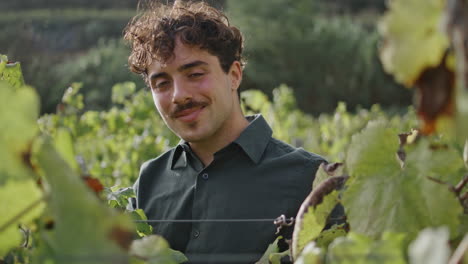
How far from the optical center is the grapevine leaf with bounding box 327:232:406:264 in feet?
2.05

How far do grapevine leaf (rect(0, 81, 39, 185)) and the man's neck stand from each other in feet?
5.40

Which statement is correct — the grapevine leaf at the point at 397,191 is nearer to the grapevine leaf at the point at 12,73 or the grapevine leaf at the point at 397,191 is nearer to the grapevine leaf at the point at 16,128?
the grapevine leaf at the point at 16,128

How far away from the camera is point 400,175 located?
90 cm

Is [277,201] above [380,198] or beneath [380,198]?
beneath

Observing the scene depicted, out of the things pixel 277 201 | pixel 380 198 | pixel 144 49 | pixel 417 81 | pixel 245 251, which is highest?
pixel 144 49

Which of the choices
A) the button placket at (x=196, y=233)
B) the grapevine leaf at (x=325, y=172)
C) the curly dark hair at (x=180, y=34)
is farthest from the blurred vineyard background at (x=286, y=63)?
the grapevine leaf at (x=325, y=172)

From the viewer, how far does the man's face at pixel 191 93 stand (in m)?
2.19

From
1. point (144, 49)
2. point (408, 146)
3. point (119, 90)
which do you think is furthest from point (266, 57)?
point (408, 146)

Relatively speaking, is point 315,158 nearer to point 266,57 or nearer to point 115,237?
point 115,237

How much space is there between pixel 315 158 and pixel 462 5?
1718 millimetres

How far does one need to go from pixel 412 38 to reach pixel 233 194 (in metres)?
1.59

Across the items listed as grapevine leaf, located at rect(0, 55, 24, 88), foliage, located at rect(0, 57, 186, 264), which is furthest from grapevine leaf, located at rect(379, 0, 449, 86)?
grapevine leaf, located at rect(0, 55, 24, 88)

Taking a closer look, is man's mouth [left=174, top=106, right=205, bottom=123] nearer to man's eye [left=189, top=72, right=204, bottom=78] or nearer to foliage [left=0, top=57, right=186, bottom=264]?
man's eye [left=189, top=72, right=204, bottom=78]

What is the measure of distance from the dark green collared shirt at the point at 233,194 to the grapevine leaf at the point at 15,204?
1311 mm
